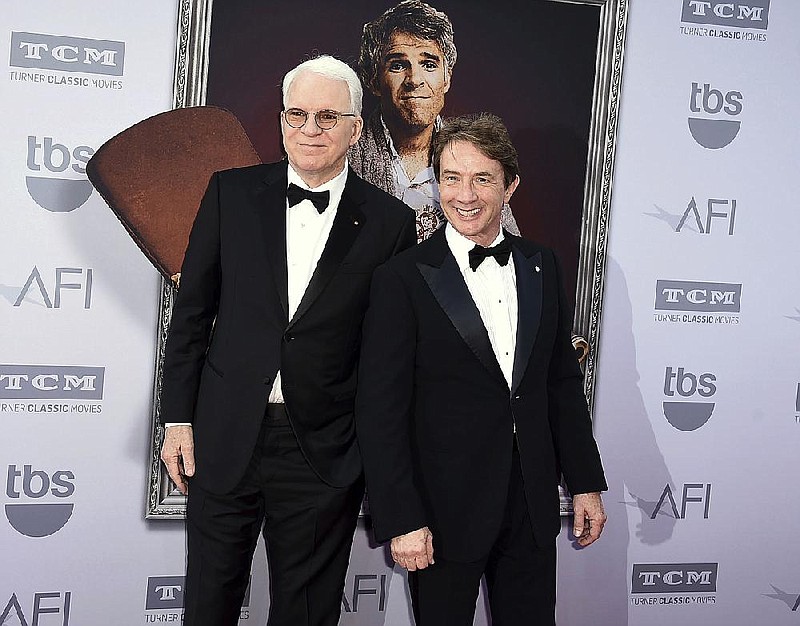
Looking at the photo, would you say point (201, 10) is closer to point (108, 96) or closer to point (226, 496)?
point (108, 96)

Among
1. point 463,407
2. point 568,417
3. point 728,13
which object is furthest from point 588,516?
point 728,13

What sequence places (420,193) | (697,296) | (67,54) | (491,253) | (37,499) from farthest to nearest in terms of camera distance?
1. (697,296)
2. (420,193)
3. (37,499)
4. (67,54)
5. (491,253)

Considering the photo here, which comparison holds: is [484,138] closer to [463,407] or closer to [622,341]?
[463,407]

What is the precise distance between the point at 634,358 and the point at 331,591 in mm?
1416

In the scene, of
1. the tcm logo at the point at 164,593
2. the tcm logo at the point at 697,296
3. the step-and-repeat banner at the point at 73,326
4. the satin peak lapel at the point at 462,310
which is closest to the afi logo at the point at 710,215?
the tcm logo at the point at 697,296

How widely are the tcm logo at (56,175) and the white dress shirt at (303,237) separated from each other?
0.78 metres

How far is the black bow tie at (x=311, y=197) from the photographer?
223 centimetres

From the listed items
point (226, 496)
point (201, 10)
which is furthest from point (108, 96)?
point (226, 496)

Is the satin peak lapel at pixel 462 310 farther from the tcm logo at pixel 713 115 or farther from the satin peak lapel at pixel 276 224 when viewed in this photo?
the tcm logo at pixel 713 115

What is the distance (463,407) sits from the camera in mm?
2127

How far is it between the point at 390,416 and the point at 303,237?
53cm

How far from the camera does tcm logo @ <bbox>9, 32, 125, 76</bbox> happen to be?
2605 mm

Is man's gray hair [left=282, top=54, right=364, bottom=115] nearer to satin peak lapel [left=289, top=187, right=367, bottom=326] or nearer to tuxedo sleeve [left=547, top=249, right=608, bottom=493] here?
satin peak lapel [left=289, top=187, right=367, bottom=326]

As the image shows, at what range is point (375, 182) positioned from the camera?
9.27 feet
